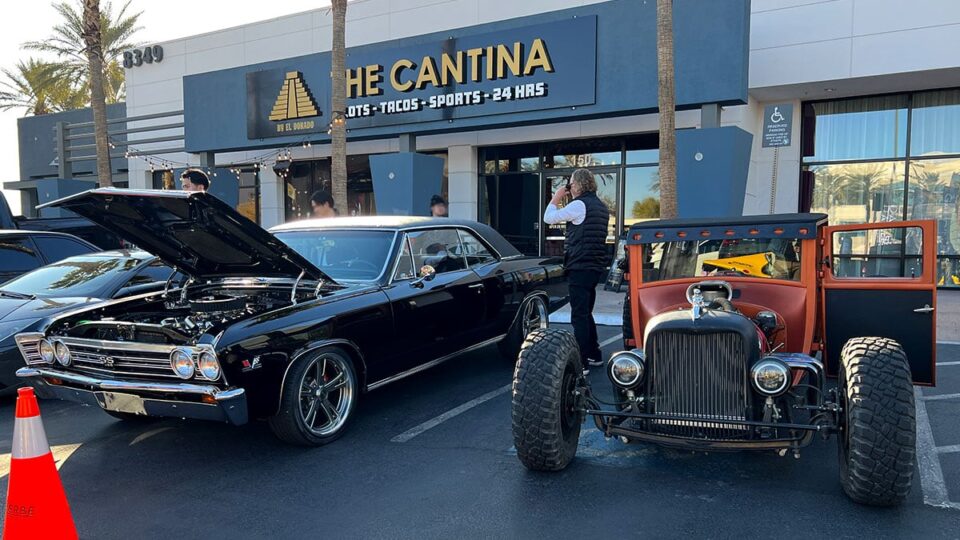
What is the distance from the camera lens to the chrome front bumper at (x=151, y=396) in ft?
11.9

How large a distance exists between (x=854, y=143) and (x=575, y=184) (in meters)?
8.39

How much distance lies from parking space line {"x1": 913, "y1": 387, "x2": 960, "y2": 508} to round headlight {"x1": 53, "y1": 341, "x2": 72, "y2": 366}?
485 cm

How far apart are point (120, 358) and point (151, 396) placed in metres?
0.35

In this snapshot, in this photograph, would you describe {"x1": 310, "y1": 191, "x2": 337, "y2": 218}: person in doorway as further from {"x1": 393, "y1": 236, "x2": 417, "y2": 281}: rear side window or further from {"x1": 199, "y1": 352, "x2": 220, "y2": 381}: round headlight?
{"x1": 199, "y1": 352, "x2": 220, "y2": 381}: round headlight

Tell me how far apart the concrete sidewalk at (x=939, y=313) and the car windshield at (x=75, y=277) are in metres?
5.43

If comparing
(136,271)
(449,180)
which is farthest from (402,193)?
(136,271)

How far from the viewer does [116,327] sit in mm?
3996

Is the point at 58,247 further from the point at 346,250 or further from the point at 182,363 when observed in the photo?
the point at 182,363

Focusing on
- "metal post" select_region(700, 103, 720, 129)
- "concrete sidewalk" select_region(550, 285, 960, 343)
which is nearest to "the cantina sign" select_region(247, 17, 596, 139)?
"metal post" select_region(700, 103, 720, 129)

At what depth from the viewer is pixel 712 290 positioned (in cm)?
407

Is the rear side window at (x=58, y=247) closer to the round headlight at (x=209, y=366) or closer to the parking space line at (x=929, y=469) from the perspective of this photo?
the round headlight at (x=209, y=366)

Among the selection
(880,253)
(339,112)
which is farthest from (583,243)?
(880,253)

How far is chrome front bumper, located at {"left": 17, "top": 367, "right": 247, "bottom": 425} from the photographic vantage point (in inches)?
143

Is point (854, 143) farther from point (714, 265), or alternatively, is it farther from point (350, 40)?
point (350, 40)
